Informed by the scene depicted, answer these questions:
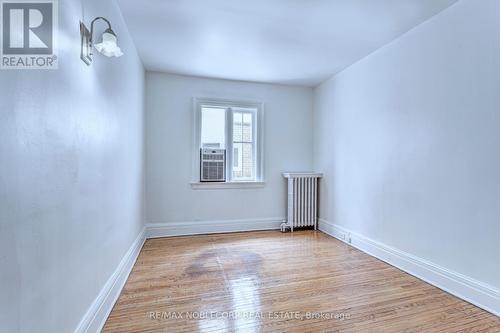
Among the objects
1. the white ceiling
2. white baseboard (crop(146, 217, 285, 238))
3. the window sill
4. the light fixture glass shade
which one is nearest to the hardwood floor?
white baseboard (crop(146, 217, 285, 238))

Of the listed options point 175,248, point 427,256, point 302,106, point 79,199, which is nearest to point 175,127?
point 175,248

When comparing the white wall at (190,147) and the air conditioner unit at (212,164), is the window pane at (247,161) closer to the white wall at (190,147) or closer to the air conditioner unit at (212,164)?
the white wall at (190,147)

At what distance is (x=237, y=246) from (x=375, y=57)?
2.93m

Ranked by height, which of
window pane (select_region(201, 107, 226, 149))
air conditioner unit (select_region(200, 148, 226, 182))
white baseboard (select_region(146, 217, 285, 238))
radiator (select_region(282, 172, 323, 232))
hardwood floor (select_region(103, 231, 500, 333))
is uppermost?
window pane (select_region(201, 107, 226, 149))

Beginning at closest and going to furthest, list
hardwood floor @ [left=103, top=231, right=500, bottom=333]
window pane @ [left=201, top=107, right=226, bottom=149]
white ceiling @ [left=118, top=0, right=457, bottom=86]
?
hardwood floor @ [left=103, top=231, right=500, bottom=333], white ceiling @ [left=118, top=0, right=457, bottom=86], window pane @ [left=201, top=107, right=226, bottom=149]

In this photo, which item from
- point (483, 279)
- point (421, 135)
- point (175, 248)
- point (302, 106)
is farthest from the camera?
point (302, 106)

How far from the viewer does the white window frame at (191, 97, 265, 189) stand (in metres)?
3.96

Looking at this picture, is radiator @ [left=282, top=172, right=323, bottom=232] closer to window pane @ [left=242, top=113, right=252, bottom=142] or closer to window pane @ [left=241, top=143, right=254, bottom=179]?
window pane @ [left=241, top=143, right=254, bottom=179]

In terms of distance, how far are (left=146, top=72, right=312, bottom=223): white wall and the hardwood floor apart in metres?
0.92

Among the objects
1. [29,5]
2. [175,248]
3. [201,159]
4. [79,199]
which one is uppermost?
[29,5]

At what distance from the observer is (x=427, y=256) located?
2.40m

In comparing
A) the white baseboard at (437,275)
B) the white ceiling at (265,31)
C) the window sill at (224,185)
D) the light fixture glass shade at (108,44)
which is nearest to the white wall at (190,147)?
the window sill at (224,185)

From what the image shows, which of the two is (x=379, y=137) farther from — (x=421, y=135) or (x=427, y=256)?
(x=427, y=256)

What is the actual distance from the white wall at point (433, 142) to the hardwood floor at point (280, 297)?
38cm
